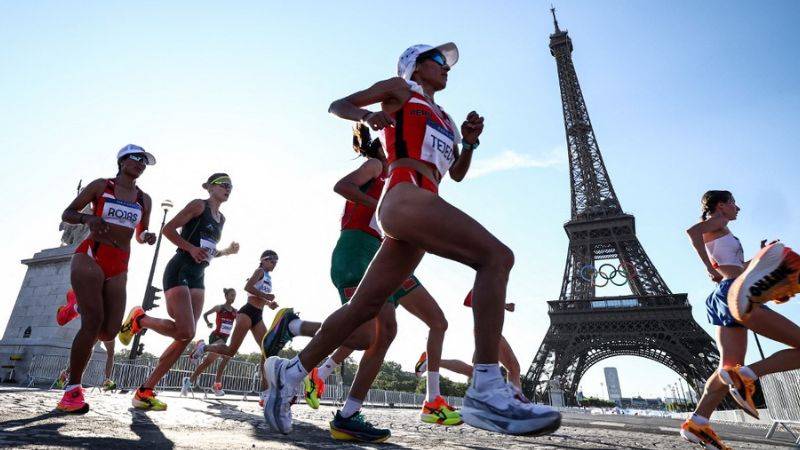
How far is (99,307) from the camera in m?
4.25

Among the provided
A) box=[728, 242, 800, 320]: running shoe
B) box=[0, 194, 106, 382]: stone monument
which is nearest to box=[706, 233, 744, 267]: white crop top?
box=[728, 242, 800, 320]: running shoe

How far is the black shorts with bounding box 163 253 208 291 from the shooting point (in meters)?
5.23

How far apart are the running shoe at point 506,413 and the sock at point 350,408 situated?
137 centimetres

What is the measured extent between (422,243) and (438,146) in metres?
0.67

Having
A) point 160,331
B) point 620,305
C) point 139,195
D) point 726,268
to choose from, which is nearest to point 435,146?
point 726,268

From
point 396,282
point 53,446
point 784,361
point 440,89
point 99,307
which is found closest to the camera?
point 53,446

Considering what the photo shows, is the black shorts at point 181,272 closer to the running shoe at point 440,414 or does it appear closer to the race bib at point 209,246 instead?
the race bib at point 209,246

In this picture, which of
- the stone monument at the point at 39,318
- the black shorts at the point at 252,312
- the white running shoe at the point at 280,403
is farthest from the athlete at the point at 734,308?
the stone monument at the point at 39,318

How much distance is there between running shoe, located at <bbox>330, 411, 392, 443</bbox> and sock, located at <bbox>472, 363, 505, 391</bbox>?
4.14ft

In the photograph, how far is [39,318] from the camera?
13.2 metres

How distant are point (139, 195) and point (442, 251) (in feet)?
13.4

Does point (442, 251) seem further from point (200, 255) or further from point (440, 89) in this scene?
point (200, 255)

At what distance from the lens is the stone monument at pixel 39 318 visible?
Answer: 41.1 ft

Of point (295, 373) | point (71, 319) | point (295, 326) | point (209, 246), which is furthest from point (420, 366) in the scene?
point (71, 319)
